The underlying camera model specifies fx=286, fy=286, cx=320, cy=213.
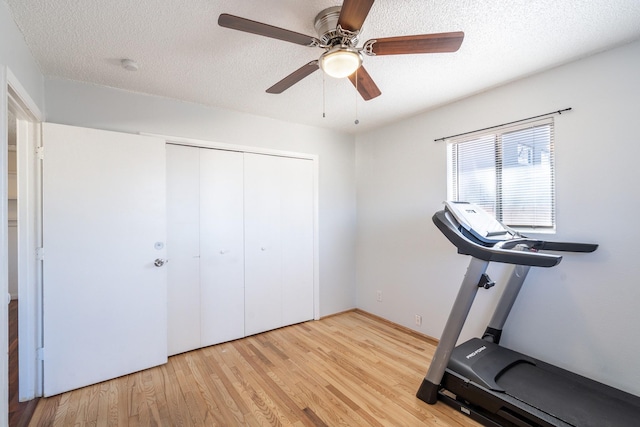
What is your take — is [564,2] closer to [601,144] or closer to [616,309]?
[601,144]

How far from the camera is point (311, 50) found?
1961mm

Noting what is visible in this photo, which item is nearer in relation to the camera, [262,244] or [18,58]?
[18,58]

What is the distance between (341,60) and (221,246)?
2228 mm

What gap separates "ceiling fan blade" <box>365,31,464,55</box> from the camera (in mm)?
1382

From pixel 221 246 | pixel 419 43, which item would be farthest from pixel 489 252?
pixel 221 246

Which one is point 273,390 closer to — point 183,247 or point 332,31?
point 183,247

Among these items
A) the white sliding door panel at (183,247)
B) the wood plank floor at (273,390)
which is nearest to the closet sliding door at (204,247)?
the white sliding door panel at (183,247)

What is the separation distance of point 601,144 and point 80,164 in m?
3.84

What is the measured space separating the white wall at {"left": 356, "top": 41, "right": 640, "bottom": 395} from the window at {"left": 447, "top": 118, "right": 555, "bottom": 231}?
10 centimetres

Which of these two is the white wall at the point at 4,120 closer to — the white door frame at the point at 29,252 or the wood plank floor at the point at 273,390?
the white door frame at the point at 29,252

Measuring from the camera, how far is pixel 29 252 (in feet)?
6.83

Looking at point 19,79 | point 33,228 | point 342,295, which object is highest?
point 19,79

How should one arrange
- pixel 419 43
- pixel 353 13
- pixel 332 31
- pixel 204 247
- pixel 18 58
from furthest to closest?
pixel 204 247, pixel 18 58, pixel 332 31, pixel 419 43, pixel 353 13

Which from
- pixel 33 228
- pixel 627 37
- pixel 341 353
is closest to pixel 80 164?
pixel 33 228
